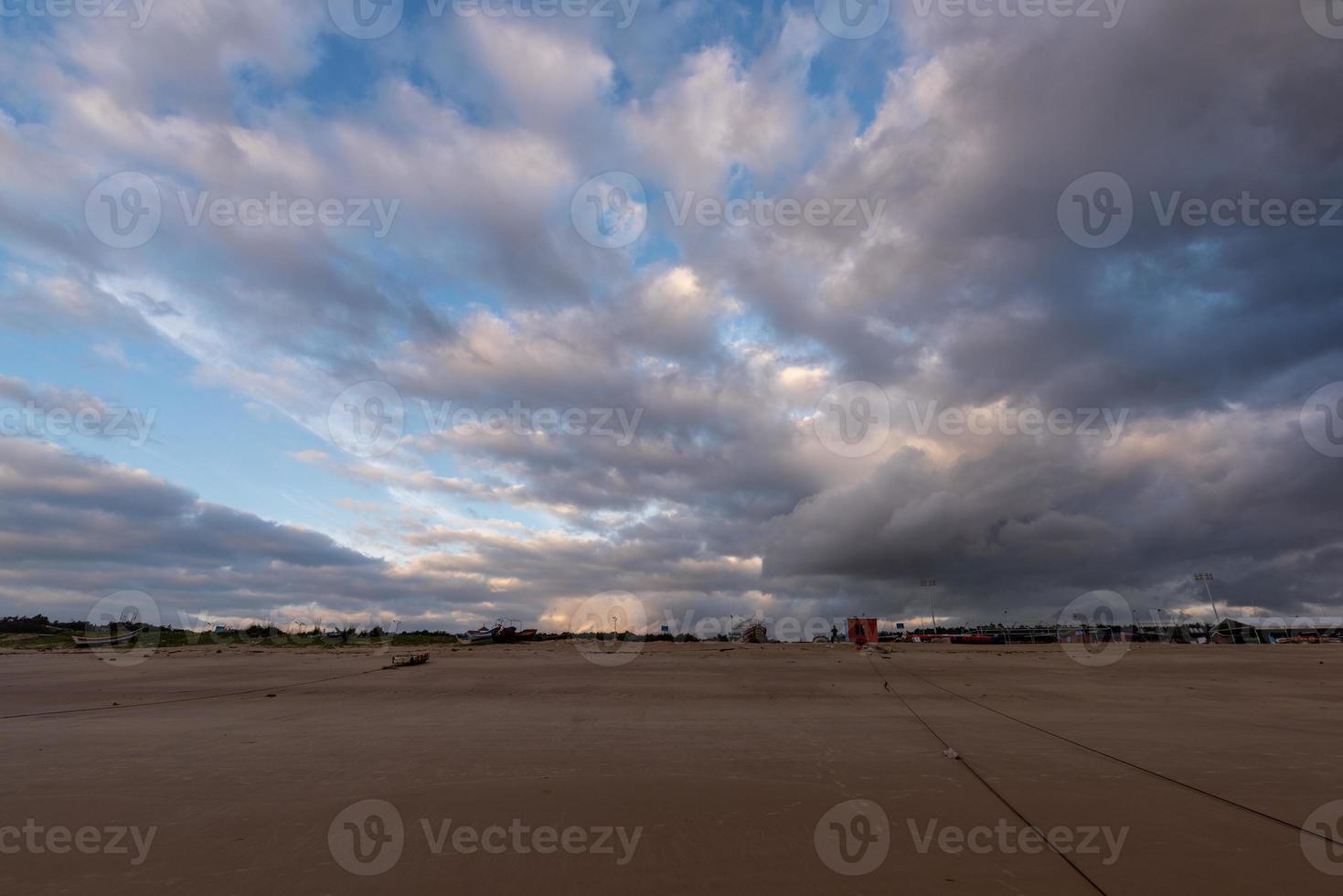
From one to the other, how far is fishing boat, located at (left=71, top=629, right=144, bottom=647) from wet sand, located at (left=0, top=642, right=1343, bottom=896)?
3226cm

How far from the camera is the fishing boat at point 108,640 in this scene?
165 feet

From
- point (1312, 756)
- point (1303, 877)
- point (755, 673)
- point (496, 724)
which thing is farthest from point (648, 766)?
point (755, 673)

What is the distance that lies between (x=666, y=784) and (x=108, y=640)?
63.8 m

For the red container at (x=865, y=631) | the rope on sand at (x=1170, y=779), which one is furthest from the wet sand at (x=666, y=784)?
the red container at (x=865, y=631)

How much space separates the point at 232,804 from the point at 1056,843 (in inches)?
505

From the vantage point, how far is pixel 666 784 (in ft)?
36.9

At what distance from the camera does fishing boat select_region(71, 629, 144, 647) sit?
50.3 meters

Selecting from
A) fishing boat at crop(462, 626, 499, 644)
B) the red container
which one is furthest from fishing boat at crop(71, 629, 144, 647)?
the red container

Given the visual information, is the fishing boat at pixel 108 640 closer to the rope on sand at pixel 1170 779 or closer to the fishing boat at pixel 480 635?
the fishing boat at pixel 480 635

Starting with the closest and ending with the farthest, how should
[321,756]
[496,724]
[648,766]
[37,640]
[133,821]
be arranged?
[133,821], [648,766], [321,756], [496,724], [37,640]

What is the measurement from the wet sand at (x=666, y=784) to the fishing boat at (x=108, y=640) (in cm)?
3226

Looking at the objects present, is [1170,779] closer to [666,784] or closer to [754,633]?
[666,784]

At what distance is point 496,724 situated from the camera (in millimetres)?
17297

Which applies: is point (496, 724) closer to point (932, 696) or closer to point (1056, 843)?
point (1056, 843)
